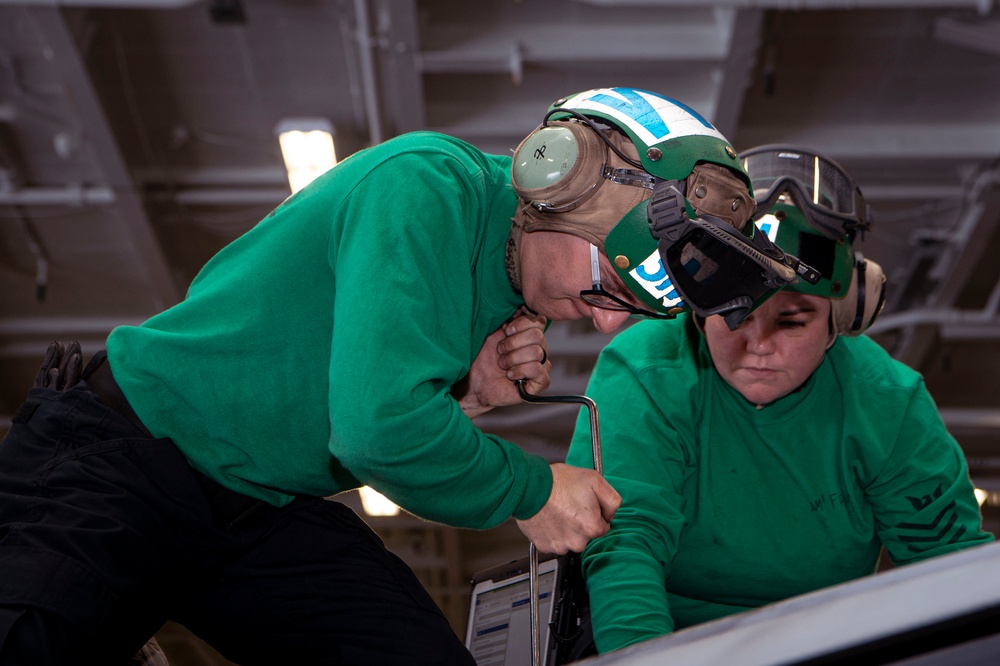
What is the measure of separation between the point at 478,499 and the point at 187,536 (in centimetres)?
56

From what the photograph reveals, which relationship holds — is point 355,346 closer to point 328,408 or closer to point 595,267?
point 328,408

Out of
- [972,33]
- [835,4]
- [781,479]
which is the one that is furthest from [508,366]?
[972,33]

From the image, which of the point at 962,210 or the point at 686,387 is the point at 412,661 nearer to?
the point at 686,387

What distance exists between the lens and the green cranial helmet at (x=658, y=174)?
1.71m

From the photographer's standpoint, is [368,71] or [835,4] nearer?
[835,4]

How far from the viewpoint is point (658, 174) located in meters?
1.70

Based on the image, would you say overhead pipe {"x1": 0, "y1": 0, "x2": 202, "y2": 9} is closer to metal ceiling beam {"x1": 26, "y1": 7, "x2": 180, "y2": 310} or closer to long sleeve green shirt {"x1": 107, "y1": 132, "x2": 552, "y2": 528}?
metal ceiling beam {"x1": 26, "y1": 7, "x2": 180, "y2": 310}

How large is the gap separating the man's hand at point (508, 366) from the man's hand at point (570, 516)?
376 millimetres

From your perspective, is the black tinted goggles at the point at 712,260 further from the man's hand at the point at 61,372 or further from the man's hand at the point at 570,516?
the man's hand at the point at 61,372

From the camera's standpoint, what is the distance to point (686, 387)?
2354 millimetres

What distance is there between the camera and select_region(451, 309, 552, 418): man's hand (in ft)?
6.88

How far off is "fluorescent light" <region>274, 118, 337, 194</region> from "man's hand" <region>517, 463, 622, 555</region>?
12.5 ft

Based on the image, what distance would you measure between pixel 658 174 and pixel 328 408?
2.25 feet

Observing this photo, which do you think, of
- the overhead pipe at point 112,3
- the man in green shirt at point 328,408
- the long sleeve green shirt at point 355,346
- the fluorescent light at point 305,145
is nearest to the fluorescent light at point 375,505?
the fluorescent light at point 305,145
